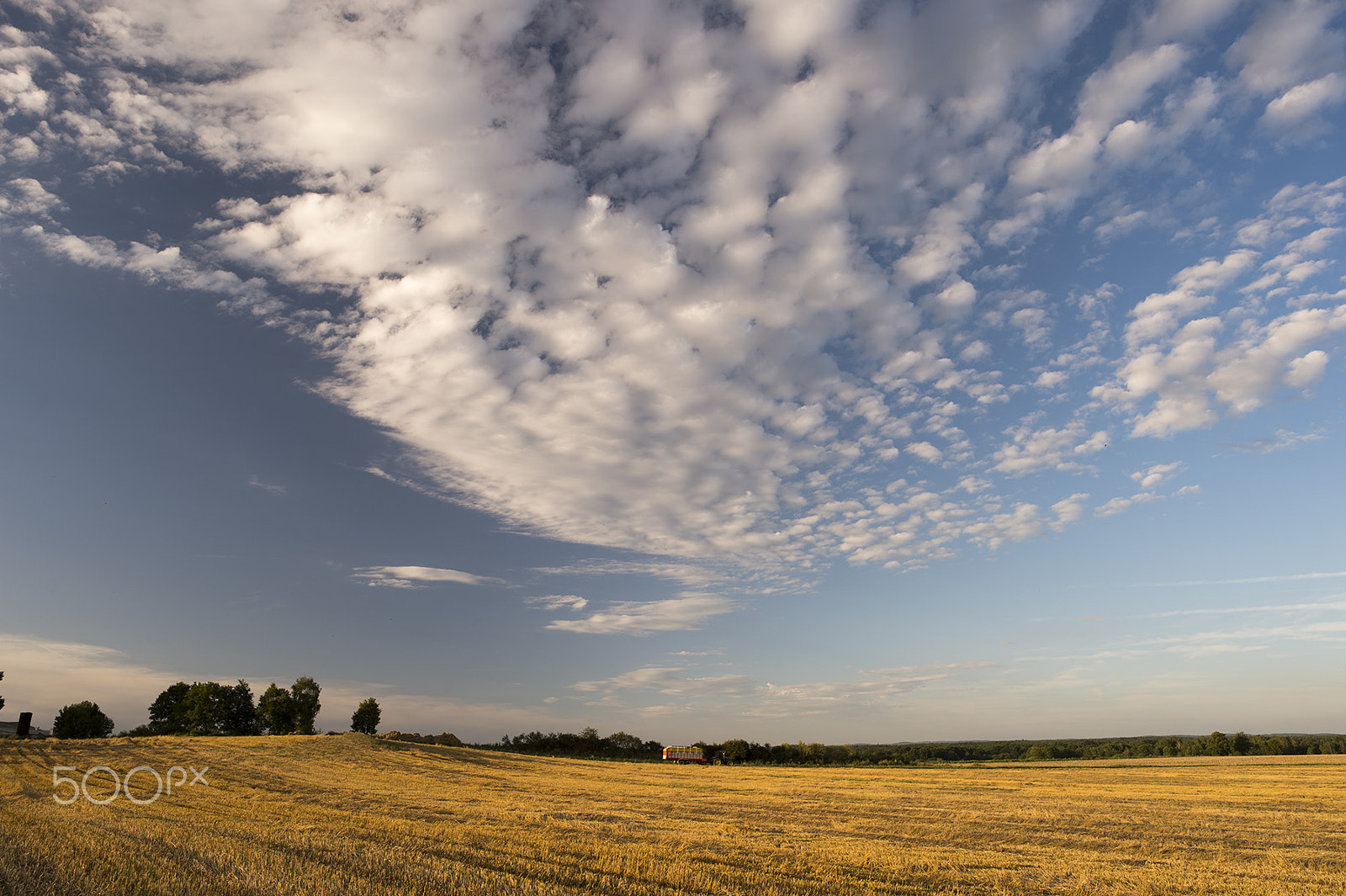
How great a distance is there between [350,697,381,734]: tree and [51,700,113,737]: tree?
42954mm

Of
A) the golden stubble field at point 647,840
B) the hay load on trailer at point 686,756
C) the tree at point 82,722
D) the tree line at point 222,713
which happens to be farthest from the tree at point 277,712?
the golden stubble field at point 647,840

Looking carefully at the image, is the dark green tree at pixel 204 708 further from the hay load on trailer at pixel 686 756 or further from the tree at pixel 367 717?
the hay load on trailer at pixel 686 756

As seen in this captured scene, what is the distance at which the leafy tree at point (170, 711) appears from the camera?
10938cm

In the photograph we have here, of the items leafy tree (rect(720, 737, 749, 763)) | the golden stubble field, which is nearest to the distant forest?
leafy tree (rect(720, 737, 749, 763))

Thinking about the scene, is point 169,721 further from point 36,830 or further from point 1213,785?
point 1213,785

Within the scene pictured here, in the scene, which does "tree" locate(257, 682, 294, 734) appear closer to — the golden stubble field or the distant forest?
the distant forest

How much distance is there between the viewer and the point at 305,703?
364ft

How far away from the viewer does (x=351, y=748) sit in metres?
60.2

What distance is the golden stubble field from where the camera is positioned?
12.0m

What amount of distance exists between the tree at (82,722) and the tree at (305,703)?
33.6 metres

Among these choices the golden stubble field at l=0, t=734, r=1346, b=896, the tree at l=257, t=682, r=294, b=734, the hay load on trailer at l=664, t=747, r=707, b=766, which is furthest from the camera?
the tree at l=257, t=682, r=294, b=734

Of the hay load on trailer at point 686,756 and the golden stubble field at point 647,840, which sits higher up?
the golden stubble field at point 647,840

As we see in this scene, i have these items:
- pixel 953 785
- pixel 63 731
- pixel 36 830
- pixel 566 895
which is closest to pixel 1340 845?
pixel 566 895

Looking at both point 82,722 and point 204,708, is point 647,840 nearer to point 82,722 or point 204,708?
point 204,708
